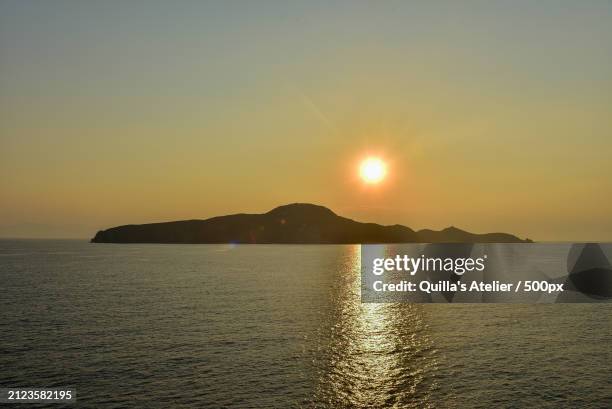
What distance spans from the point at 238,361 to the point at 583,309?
92.5 meters

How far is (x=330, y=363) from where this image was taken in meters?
60.2

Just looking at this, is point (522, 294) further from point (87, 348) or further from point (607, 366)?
point (87, 348)

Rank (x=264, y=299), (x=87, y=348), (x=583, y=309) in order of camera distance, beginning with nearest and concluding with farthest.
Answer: (x=87, y=348)
(x=583, y=309)
(x=264, y=299)

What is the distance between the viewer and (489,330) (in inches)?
3285

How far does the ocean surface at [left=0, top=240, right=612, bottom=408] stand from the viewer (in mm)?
48906

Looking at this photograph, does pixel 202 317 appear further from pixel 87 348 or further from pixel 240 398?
pixel 240 398

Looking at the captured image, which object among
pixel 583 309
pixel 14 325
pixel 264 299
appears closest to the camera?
pixel 14 325

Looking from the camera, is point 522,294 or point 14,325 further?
point 522,294

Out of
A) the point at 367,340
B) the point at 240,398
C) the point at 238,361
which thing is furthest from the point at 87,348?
the point at 367,340

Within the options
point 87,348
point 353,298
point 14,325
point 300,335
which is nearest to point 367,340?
point 300,335

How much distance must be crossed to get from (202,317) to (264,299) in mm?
28984

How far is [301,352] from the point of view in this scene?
6512cm

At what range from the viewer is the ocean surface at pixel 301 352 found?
48.9m

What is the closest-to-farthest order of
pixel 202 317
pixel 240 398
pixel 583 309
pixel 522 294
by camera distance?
pixel 240 398 → pixel 202 317 → pixel 583 309 → pixel 522 294
